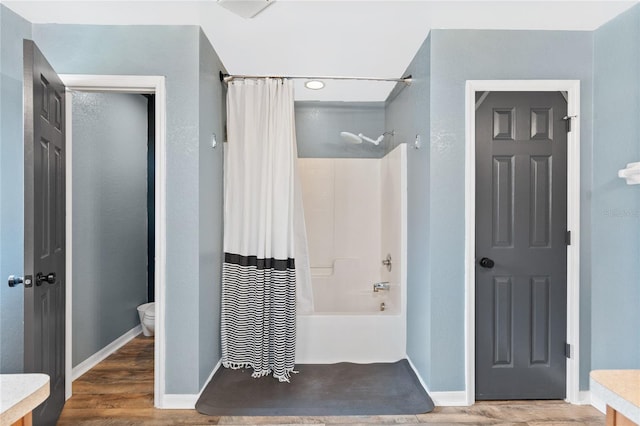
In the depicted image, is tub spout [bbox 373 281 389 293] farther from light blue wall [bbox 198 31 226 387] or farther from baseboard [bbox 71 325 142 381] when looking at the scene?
baseboard [bbox 71 325 142 381]

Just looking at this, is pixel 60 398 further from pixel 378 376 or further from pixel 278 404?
pixel 378 376

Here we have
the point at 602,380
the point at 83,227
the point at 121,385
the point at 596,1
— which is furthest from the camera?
the point at 83,227

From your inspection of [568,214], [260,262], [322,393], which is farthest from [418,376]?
[568,214]

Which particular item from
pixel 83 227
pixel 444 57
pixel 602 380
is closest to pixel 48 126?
pixel 83 227

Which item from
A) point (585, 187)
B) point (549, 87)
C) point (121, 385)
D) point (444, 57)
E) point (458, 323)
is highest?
point (444, 57)

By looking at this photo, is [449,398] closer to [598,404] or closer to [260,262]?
[598,404]

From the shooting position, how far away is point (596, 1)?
2152mm

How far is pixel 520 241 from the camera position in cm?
246

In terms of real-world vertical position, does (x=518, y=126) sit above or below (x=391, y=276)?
above

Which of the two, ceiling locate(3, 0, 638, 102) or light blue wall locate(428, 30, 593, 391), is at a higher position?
ceiling locate(3, 0, 638, 102)

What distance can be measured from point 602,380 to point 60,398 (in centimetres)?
268

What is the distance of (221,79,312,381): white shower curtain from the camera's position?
2.68 metres

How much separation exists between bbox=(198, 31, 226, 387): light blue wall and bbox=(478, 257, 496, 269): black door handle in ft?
5.96

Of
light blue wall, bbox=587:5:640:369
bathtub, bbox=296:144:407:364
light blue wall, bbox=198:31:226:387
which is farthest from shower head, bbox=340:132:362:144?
light blue wall, bbox=587:5:640:369
